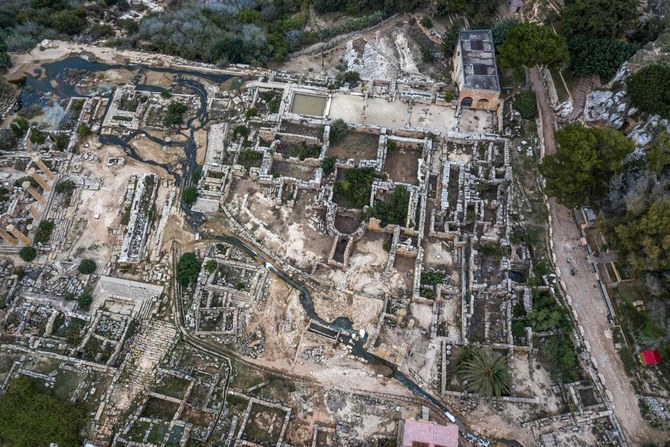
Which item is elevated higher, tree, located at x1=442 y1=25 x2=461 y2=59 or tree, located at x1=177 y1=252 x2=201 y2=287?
tree, located at x1=442 y1=25 x2=461 y2=59

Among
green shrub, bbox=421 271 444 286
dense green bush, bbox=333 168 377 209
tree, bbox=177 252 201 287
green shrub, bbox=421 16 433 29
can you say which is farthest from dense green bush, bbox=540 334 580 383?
green shrub, bbox=421 16 433 29

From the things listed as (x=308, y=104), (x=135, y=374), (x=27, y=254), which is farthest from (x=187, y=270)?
(x=308, y=104)

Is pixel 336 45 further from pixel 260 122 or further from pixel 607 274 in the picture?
pixel 607 274

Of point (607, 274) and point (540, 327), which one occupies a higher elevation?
point (607, 274)

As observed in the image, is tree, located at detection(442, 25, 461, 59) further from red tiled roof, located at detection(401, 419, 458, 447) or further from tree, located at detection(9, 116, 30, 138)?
tree, located at detection(9, 116, 30, 138)

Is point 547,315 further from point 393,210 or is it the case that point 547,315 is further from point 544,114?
point 544,114

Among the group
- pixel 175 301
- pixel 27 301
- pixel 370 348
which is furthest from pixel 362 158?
pixel 27 301
